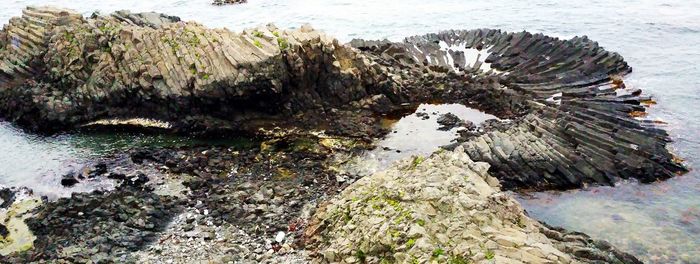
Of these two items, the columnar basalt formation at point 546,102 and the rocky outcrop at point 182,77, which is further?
the rocky outcrop at point 182,77

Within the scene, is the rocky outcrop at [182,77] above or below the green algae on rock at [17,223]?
above

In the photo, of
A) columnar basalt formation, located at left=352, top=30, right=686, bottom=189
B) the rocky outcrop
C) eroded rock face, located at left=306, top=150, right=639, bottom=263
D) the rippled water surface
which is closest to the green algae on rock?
the rippled water surface

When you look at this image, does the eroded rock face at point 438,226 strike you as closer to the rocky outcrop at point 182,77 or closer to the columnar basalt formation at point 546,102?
the columnar basalt formation at point 546,102

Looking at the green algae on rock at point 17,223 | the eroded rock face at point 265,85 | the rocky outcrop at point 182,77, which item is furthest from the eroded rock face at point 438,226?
the rocky outcrop at point 182,77

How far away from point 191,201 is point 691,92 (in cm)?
3648

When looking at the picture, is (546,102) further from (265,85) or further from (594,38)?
(594,38)

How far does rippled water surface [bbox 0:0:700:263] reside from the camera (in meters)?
25.5

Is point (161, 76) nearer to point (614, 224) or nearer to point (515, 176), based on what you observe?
point (515, 176)

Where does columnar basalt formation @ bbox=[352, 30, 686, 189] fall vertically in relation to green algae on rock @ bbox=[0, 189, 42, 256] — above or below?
above

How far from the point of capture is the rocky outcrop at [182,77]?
3706 centimetres

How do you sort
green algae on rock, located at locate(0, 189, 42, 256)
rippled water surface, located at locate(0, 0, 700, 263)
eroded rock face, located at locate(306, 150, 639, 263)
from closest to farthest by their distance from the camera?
eroded rock face, located at locate(306, 150, 639, 263) → green algae on rock, located at locate(0, 189, 42, 256) → rippled water surface, located at locate(0, 0, 700, 263)

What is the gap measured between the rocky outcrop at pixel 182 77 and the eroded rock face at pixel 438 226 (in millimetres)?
14155

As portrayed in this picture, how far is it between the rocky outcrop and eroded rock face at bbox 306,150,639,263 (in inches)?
557

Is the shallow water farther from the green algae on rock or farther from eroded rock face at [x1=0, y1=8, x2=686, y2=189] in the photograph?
the green algae on rock
